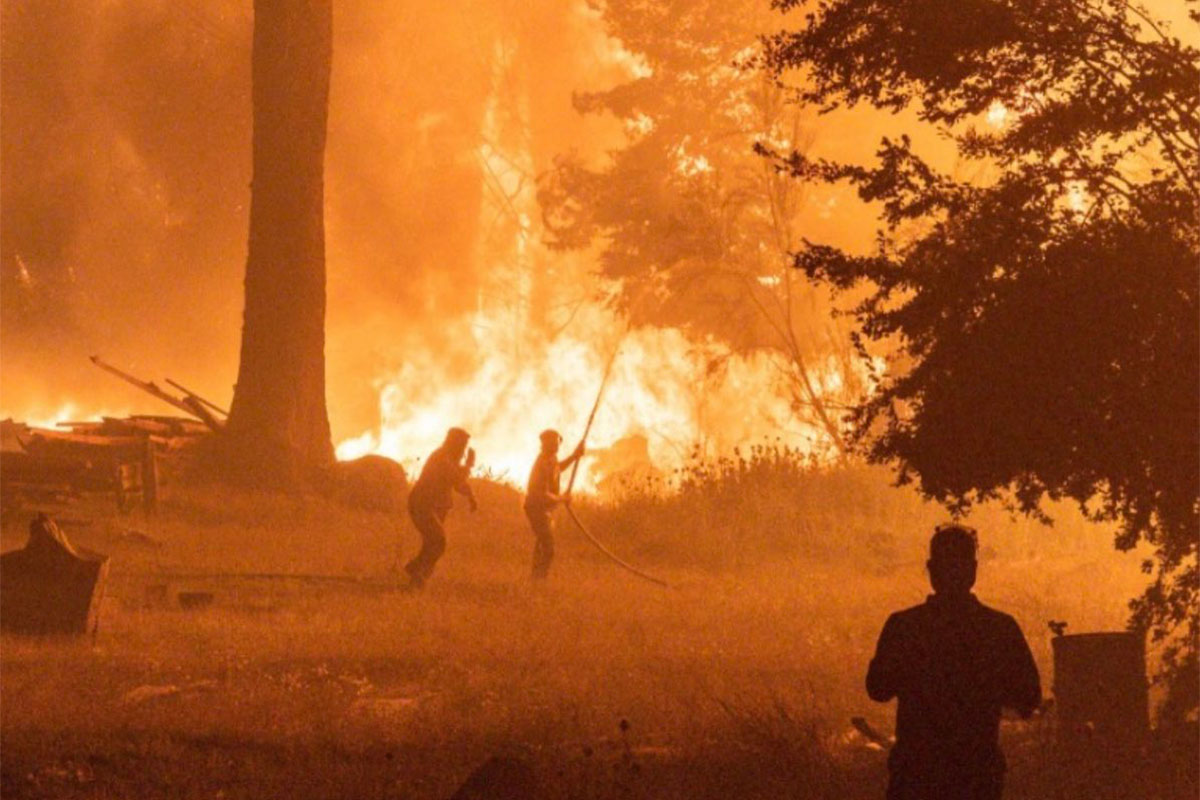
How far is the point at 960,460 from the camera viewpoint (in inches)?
Result: 349

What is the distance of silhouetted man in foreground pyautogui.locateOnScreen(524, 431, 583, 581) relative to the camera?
17.5 metres

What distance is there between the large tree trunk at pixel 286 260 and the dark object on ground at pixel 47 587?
29.3ft

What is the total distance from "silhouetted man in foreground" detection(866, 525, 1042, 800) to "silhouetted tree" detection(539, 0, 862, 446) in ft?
69.1

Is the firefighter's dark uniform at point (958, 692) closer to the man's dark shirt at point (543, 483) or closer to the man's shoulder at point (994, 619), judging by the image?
the man's shoulder at point (994, 619)

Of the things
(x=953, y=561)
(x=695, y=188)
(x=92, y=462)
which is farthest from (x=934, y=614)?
(x=695, y=188)

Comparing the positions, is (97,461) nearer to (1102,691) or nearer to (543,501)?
(543,501)

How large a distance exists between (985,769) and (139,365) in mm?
36700

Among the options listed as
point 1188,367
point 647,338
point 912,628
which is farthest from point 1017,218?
point 647,338

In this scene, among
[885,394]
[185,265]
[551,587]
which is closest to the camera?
[885,394]

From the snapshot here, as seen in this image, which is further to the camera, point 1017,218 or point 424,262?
point 424,262

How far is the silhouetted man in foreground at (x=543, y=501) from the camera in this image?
1755 cm

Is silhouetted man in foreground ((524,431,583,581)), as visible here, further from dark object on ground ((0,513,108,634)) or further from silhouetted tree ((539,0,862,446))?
silhouetted tree ((539,0,862,446))

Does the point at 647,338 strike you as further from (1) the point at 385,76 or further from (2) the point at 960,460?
(2) the point at 960,460

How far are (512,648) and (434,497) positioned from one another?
4061mm
